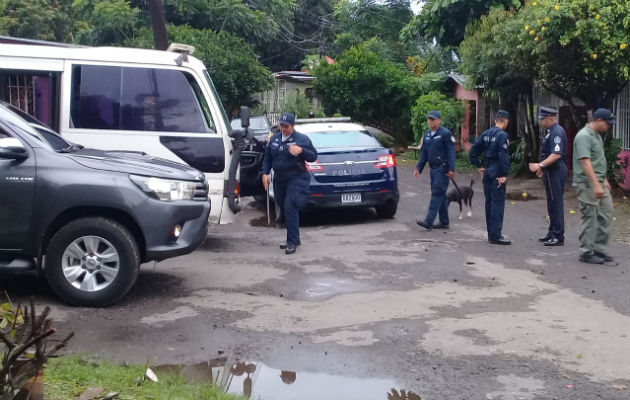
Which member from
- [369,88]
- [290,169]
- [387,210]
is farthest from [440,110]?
[290,169]

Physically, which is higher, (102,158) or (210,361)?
(102,158)

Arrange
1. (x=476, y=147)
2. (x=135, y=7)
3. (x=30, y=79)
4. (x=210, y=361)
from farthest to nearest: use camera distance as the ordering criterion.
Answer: (x=135, y=7)
(x=476, y=147)
(x=30, y=79)
(x=210, y=361)

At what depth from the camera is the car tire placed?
13141mm

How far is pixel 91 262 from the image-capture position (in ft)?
24.3

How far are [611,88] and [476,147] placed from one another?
536 cm

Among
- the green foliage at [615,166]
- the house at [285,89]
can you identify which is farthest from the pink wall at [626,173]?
the house at [285,89]

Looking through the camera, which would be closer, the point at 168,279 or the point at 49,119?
the point at 168,279

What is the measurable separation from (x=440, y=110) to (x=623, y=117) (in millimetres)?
8482

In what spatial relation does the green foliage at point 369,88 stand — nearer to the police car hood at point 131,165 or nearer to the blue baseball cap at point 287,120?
the blue baseball cap at point 287,120

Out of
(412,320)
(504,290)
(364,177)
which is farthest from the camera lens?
(364,177)

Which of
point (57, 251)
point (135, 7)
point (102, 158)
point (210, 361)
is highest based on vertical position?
point (135, 7)

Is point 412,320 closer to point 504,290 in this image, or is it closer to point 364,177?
point 504,290

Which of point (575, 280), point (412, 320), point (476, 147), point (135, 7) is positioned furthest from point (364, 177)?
point (135, 7)

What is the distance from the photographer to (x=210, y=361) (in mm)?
6074
